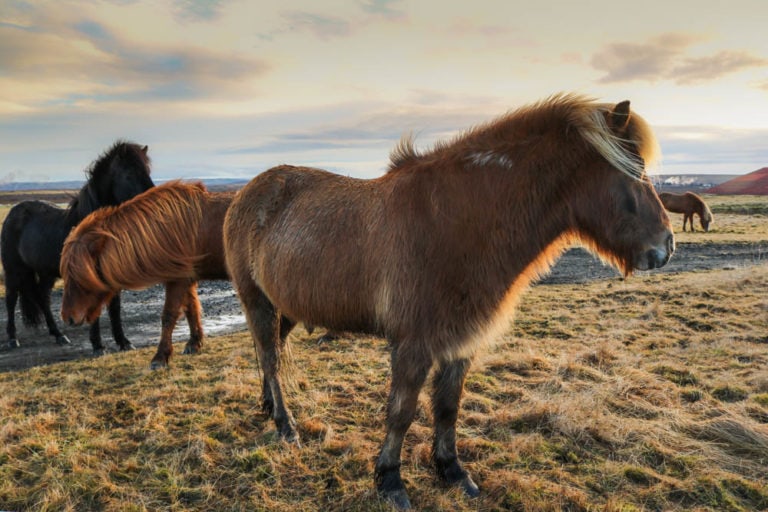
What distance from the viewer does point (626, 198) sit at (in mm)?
2664

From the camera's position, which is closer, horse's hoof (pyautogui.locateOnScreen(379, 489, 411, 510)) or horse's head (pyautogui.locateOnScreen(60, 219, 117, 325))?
horse's hoof (pyautogui.locateOnScreen(379, 489, 411, 510))

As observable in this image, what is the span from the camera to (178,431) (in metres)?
4.05

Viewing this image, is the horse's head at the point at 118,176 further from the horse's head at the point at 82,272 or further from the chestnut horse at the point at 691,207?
the chestnut horse at the point at 691,207

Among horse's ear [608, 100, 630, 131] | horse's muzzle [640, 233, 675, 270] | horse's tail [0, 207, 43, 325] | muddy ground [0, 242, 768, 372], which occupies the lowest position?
muddy ground [0, 242, 768, 372]

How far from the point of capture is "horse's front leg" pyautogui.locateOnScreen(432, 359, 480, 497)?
327 cm

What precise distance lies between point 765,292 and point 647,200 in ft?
27.2

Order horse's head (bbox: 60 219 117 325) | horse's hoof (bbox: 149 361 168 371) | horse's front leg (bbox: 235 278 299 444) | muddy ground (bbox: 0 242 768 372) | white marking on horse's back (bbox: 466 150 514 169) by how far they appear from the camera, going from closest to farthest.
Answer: white marking on horse's back (bbox: 466 150 514 169)
horse's front leg (bbox: 235 278 299 444)
horse's head (bbox: 60 219 117 325)
horse's hoof (bbox: 149 361 168 371)
muddy ground (bbox: 0 242 768 372)

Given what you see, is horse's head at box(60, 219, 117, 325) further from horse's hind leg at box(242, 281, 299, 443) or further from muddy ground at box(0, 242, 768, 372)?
horse's hind leg at box(242, 281, 299, 443)

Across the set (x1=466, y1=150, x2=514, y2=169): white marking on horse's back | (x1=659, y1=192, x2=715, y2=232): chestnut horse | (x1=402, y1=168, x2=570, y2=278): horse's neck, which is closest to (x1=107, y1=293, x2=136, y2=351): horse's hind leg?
(x1=402, y1=168, x2=570, y2=278): horse's neck

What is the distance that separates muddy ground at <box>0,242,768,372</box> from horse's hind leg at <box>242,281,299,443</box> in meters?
2.88

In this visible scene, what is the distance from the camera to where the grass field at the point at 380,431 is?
316 cm

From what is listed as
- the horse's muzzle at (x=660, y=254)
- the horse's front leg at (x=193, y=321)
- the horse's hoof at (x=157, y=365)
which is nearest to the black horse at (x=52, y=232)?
the horse's front leg at (x=193, y=321)

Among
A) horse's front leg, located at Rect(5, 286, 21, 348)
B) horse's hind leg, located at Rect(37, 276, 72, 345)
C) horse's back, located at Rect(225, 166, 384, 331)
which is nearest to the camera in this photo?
horse's back, located at Rect(225, 166, 384, 331)

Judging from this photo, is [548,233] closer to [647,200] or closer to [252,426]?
[647,200]
